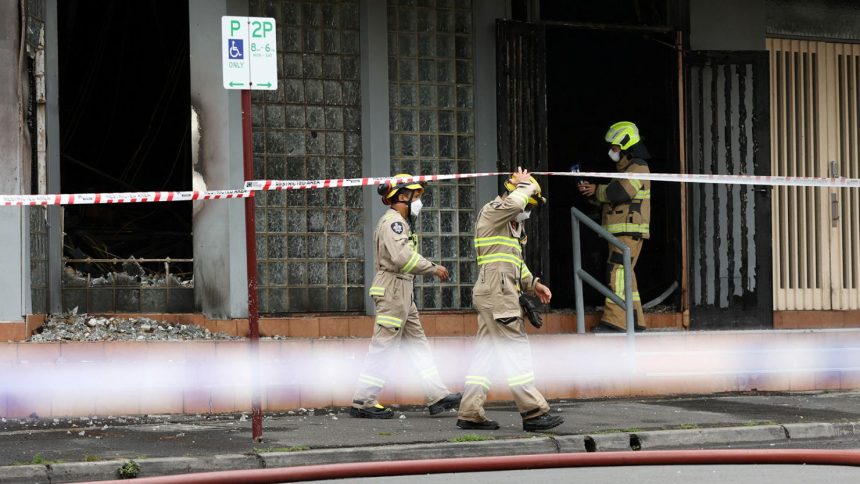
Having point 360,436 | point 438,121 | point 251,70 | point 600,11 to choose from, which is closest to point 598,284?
point 438,121

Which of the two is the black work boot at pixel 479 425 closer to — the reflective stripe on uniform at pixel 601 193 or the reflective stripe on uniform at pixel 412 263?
the reflective stripe on uniform at pixel 412 263

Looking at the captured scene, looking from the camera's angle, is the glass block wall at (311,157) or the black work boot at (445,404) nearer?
the black work boot at (445,404)

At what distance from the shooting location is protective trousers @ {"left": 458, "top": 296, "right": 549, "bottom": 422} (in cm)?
1070

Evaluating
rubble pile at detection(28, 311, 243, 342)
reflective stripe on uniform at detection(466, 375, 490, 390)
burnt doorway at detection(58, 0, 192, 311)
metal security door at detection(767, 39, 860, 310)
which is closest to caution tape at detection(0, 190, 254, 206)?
rubble pile at detection(28, 311, 243, 342)

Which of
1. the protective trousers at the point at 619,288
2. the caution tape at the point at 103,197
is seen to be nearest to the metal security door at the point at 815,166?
the protective trousers at the point at 619,288

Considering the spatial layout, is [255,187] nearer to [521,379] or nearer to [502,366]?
[502,366]

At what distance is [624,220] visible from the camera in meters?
14.8

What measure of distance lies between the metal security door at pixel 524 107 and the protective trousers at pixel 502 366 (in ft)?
12.1

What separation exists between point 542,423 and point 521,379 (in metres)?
0.33

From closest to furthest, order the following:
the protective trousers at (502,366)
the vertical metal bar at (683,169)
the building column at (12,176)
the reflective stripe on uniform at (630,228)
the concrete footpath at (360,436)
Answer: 1. the concrete footpath at (360,436)
2. the protective trousers at (502,366)
3. the building column at (12,176)
4. the reflective stripe on uniform at (630,228)
5. the vertical metal bar at (683,169)

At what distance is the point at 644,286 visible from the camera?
16641 mm

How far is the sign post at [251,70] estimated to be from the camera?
1001 cm

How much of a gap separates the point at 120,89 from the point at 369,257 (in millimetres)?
3186

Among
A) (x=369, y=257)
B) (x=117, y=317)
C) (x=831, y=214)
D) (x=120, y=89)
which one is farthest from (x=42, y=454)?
(x=831, y=214)
